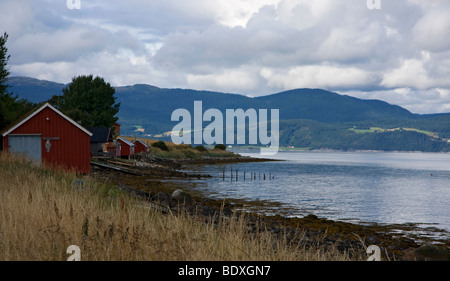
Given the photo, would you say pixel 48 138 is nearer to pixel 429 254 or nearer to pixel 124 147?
pixel 429 254

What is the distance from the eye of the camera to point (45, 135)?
3688 centimetres

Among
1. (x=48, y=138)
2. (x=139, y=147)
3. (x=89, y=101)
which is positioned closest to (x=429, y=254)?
(x=48, y=138)

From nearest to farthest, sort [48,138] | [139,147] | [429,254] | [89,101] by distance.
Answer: [429,254] → [48,138] → [89,101] → [139,147]

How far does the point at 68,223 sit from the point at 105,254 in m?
1.71

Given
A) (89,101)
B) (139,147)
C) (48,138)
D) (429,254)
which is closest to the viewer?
→ (429,254)

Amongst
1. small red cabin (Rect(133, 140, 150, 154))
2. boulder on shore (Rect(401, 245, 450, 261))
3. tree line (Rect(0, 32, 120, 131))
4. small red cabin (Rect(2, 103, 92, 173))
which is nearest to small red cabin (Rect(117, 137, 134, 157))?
tree line (Rect(0, 32, 120, 131))

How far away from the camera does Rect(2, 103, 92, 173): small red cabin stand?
119 feet

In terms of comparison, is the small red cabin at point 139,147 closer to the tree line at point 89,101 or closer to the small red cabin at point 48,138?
the tree line at point 89,101

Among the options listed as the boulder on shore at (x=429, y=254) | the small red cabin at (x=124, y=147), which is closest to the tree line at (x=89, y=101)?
the small red cabin at (x=124, y=147)

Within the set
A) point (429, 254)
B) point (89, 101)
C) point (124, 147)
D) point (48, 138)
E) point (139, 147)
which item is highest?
point (89, 101)

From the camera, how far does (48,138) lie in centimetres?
3694

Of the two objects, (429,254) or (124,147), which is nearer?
(429,254)

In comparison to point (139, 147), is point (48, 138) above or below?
above

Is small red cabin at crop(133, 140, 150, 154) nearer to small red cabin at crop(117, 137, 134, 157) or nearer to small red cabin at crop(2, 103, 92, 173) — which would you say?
small red cabin at crop(117, 137, 134, 157)
